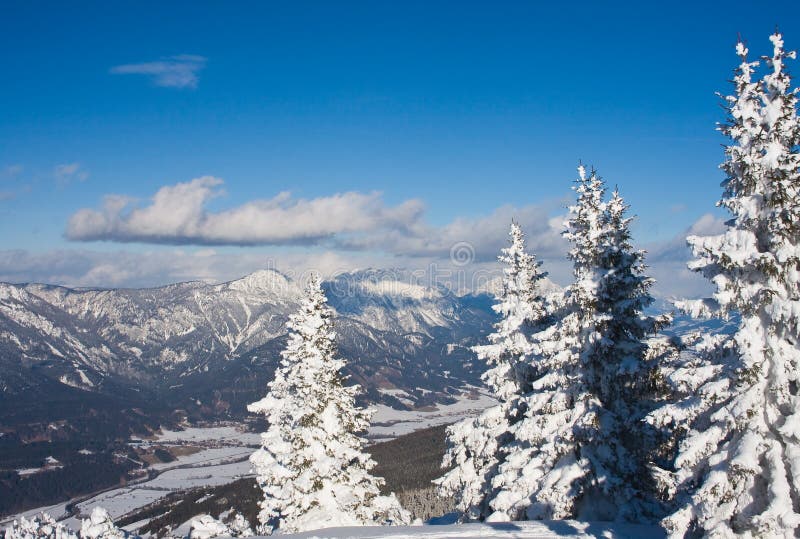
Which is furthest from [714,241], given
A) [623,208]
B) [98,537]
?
[98,537]

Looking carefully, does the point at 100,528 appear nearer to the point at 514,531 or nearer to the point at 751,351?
the point at 514,531

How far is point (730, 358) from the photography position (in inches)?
552

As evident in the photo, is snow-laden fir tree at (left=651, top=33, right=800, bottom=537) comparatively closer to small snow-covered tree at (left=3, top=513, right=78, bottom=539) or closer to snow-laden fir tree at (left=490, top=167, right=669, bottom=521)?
snow-laden fir tree at (left=490, top=167, right=669, bottom=521)

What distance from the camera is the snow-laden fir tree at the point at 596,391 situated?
2034cm

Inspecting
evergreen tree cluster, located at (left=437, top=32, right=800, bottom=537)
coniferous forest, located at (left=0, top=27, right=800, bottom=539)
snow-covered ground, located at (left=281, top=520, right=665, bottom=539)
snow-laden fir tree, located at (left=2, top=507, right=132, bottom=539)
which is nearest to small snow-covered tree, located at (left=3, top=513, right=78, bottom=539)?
snow-laden fir tree, located at (left=2, top=507, right=132, bottom=539)

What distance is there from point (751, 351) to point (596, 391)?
8948mm

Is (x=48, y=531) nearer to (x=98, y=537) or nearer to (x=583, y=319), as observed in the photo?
(x=98, y=537)

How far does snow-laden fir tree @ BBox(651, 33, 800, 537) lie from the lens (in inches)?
500

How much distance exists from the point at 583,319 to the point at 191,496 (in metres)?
201

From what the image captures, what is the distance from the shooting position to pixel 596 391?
2164cm

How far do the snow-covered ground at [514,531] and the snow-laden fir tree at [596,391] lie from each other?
1.93 m

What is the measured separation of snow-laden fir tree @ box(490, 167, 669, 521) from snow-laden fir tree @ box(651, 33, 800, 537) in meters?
6.05

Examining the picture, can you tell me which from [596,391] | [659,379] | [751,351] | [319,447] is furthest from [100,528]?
[751,351]

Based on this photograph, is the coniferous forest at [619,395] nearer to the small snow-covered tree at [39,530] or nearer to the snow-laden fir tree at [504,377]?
the snow-laden fir tree at [504,377]
